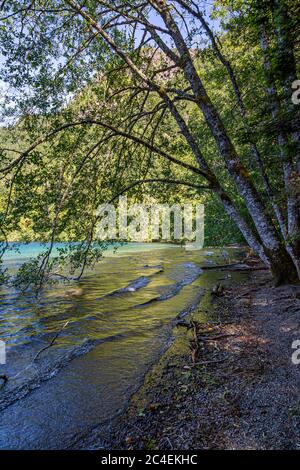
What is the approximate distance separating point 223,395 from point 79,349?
4.99 meters

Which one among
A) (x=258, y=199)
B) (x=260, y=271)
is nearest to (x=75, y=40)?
(x=258, y=199)

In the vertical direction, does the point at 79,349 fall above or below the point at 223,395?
below

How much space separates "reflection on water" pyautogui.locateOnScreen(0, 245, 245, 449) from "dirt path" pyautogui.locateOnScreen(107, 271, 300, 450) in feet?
2.15

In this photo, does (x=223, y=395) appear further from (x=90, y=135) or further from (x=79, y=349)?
(x=90, y=135)

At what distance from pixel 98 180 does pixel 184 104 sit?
545 cm

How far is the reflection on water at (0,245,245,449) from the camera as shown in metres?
5.14

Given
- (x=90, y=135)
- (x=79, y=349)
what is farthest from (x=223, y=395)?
(x=90, y=135)

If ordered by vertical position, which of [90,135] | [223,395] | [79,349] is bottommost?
[79,349]

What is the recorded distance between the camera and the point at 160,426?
4375 millimetres

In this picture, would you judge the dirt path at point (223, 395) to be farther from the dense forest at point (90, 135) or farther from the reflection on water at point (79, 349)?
the dense forest at point (90, 135)

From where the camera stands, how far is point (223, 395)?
4867mm

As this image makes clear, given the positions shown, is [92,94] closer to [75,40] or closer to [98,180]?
[75,40]

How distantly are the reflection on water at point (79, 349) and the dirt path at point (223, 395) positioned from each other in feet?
2.15

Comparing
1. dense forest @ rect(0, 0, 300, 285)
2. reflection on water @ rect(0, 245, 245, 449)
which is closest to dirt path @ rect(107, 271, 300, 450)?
reflection on water @ rect(0, 245, 245, 449)
